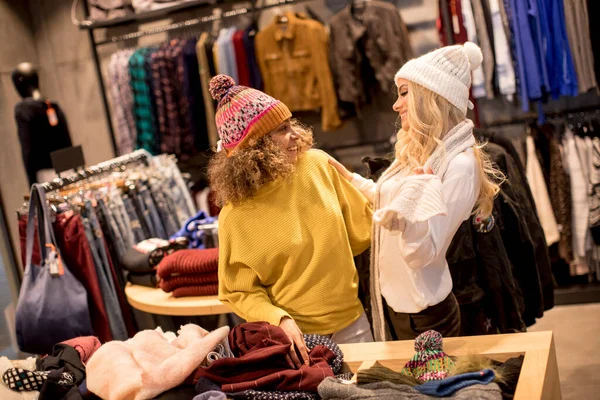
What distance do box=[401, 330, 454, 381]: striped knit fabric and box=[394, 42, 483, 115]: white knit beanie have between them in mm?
741

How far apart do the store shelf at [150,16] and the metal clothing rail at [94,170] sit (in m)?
1.67

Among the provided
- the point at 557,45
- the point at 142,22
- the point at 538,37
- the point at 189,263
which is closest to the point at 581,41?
the point at 557,45

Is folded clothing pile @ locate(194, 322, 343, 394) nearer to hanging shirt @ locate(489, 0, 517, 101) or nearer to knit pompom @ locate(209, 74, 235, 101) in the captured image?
knit pompom @ locate(209, 74, 235, 101)

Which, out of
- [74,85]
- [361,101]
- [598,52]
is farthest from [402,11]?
[74,85]

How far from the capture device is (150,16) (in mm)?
6254

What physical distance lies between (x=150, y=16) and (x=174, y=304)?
12.3 ft

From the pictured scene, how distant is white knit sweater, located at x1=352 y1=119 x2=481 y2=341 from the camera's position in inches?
76.7

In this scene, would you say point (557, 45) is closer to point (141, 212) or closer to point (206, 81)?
point (206, 81)

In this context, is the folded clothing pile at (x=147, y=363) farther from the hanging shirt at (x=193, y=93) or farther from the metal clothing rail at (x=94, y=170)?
the hanging shirt at (x=193, y=93)

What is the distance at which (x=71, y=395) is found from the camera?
1897 mm

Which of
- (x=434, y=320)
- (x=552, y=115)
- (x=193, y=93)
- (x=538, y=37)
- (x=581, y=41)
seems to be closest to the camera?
(x=434, y=320)

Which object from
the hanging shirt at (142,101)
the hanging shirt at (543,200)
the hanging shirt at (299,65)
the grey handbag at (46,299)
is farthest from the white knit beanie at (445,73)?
the hanging shirt at (142,101)

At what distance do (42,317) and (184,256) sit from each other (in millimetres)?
834

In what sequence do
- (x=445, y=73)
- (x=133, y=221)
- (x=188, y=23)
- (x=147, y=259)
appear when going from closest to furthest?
1. (x=445, y=73)
2. (x=147, y=259)
3. (x=133, y=221)
4. (x=188, y=23)
